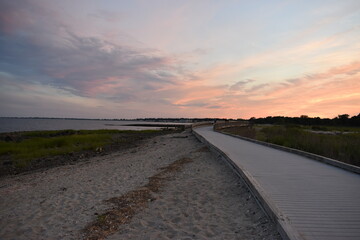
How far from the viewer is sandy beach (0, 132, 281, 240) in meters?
4.67

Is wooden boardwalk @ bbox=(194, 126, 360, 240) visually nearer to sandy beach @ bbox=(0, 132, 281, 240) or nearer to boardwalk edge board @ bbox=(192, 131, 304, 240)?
boardwalk edge board @ bbox=(192, 131, 304, 240)

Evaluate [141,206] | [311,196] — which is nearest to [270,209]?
[311,196]

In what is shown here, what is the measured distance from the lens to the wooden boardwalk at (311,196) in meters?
3.65

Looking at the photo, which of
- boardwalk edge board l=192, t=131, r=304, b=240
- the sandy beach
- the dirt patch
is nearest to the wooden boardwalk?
boardwalk edge board l=192, t=131, r=304, b=240

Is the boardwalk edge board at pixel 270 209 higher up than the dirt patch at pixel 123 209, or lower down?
higher up

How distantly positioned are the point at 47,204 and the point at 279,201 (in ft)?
19.7

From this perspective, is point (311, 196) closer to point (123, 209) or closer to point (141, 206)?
point (141, 206)

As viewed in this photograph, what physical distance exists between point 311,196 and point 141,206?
12.6 feet

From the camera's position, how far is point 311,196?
5.07 metres

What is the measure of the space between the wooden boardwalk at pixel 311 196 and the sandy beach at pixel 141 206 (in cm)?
43

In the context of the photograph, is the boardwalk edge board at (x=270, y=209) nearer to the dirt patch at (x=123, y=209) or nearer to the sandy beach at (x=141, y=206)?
the sandy beach at (x=141, y=206)

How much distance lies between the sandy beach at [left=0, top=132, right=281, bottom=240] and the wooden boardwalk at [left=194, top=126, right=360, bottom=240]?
0.43 meters

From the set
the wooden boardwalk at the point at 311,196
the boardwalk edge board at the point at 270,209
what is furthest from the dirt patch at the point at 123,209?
the wooden boardwalk at the point at 311,196

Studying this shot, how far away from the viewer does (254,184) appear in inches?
228
